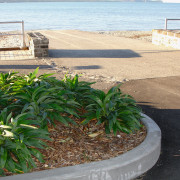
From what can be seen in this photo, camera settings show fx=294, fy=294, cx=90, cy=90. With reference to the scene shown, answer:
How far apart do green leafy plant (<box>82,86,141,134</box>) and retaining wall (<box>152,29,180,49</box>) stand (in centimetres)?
1099

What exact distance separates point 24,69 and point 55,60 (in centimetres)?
200

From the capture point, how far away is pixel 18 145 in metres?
3.64

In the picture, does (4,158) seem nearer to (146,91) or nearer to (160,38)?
(146,91)

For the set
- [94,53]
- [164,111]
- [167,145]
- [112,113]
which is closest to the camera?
[112,113]

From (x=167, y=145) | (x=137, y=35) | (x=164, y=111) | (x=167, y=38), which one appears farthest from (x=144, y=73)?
(x=137, y=35)

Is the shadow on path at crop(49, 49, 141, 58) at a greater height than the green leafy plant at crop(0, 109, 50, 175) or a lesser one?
greater

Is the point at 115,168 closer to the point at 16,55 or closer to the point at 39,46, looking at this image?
the point at 39,46

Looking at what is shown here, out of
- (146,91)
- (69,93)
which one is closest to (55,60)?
(146,91)

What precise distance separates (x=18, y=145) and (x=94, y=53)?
10558 millimetres

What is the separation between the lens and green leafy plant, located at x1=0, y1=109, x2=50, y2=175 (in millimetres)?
3607

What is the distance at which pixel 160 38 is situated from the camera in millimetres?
16391

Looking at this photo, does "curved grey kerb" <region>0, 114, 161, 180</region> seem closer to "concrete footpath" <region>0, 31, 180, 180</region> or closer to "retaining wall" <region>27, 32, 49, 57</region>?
"concrete footpath" <region>0, 31, 180, 180</region>

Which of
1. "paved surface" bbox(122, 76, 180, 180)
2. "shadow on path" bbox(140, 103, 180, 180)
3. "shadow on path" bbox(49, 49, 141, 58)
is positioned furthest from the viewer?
"shadow on path" bbox(49, 49, 141, 58)

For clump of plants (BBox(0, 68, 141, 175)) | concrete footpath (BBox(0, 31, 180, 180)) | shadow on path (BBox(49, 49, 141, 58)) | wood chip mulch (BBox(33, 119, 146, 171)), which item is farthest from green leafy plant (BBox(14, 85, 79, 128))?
shadow on path (BBox(49, 49, 141, 58))
